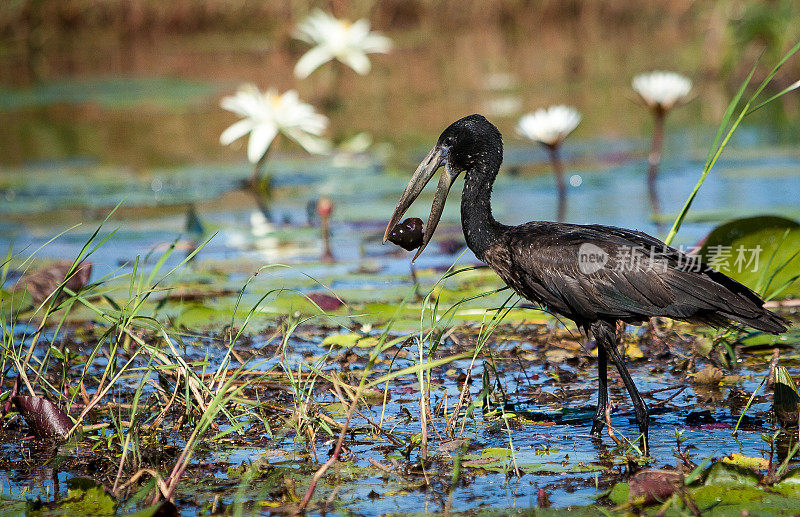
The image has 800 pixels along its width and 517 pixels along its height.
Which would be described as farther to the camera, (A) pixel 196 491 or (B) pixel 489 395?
(B) pixel 489 395

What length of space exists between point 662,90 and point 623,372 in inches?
206

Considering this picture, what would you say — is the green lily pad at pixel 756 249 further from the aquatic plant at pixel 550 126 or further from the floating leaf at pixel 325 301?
the aquatic plant at pixel 550 126

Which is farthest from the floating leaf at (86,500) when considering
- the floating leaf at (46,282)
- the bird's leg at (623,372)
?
the floating leaf at (46,282)

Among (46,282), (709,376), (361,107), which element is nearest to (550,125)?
(709,376)

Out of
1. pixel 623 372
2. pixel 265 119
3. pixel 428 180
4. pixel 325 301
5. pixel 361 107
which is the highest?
pixel 361 107

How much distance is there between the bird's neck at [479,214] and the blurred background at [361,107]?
10.1 ft

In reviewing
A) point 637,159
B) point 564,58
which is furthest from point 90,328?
point 564,58

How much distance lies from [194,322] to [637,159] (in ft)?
21.7

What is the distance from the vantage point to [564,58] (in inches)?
792

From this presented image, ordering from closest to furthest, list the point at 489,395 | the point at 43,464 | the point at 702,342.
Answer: the point at 43,464
the point at 489,395
the point at 702,342

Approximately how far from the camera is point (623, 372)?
14.0 feet

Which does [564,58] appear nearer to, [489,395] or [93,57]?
[93,57]

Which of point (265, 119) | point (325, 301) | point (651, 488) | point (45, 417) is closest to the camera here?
point (651, 488)

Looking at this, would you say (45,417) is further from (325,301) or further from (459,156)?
(459,156)
